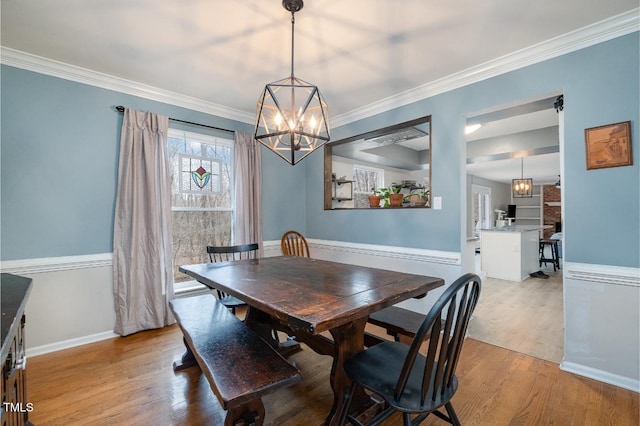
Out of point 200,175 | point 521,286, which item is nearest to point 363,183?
point 521,286

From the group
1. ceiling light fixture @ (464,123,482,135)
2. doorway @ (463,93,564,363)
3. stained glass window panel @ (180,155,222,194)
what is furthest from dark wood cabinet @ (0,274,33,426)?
ceiling light fixture @ (464,123,482,135)

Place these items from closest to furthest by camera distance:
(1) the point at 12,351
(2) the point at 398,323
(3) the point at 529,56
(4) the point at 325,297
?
1. (1) the point at 12,351
2. (4) the point at 325,297
3. (2) the point at 398,323
4. (3) the point at 529,56

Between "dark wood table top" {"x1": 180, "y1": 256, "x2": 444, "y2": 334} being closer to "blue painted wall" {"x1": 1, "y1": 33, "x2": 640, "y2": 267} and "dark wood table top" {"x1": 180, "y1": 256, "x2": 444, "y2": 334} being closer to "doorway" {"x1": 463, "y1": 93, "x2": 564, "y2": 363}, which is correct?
"blue painted wall" {"x1": 1, "y1": 33, "x2": 640, "y2": 267}

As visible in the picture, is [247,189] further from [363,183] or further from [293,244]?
[363,183]

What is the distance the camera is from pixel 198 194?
3.30 meters

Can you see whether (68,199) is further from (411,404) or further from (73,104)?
(411,404)

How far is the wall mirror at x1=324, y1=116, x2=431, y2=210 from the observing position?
3430 millimetres

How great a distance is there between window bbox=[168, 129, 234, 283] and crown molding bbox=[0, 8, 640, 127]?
0.38 m

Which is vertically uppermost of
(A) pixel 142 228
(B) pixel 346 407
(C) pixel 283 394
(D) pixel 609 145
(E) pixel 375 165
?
(E) pixel 375 165

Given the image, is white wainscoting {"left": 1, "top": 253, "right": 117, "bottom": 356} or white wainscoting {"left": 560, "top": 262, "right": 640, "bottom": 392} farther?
white wainscoting {"left": 1, "top": 253, "right": 117, "bottom": 356}

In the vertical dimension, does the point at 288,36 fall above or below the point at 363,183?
above

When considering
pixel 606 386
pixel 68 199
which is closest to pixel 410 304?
pixel 606 386

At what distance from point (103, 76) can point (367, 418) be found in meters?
3.52

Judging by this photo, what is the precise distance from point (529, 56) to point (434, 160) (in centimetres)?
108
